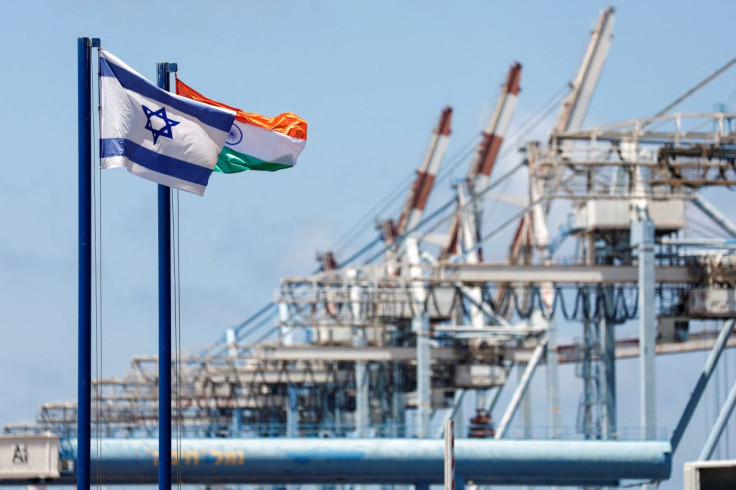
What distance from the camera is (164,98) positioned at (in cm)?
2355

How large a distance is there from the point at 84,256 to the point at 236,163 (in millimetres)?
3086

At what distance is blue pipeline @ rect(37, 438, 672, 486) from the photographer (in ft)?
178

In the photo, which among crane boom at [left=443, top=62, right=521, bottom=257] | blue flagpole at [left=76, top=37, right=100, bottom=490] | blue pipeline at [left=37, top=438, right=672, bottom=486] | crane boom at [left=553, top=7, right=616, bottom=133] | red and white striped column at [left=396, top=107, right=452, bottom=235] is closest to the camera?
blue flagpole at [left=76, top=37, right=100, bottom=490]

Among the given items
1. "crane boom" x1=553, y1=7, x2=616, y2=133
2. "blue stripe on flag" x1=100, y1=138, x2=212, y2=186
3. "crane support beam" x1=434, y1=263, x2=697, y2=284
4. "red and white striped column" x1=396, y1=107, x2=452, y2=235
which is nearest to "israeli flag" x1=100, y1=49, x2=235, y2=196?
"blue stripe on flag" x1=100, y1=138, x2=212, y2=186

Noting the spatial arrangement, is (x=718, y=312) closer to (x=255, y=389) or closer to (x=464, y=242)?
(x=464, y=242)

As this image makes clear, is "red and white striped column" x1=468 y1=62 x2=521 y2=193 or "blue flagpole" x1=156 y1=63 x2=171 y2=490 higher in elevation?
"red and white striped column" x1=468 y1=62 x2=521 y2=193

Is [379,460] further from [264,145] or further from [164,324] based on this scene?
[264,145]

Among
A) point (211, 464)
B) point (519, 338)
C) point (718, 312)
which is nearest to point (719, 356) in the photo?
point (718, 312)

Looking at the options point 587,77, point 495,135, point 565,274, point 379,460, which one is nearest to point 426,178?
point 495,135

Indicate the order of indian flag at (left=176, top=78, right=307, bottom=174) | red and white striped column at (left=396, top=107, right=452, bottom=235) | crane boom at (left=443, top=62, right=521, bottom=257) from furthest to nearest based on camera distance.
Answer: red and white striped column at (left=396, top=107, right=452, bottom=235), crane boom at (left=443, top=62, right=521, bottom=257), indian flag at (left=176, top=78, right=307, bottom=174)

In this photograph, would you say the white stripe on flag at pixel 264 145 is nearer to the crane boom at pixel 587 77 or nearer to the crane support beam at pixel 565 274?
the crane support beam at pixel 565 274

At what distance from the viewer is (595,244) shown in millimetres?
63844

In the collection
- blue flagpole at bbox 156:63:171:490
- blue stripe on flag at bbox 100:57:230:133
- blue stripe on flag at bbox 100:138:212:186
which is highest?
blue stripe on flag at bbox 100:57:230:133

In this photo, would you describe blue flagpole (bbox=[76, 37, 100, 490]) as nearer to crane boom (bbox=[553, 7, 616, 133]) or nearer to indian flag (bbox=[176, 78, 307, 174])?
indian flag (bbox=[176, 78, 307, 174])
